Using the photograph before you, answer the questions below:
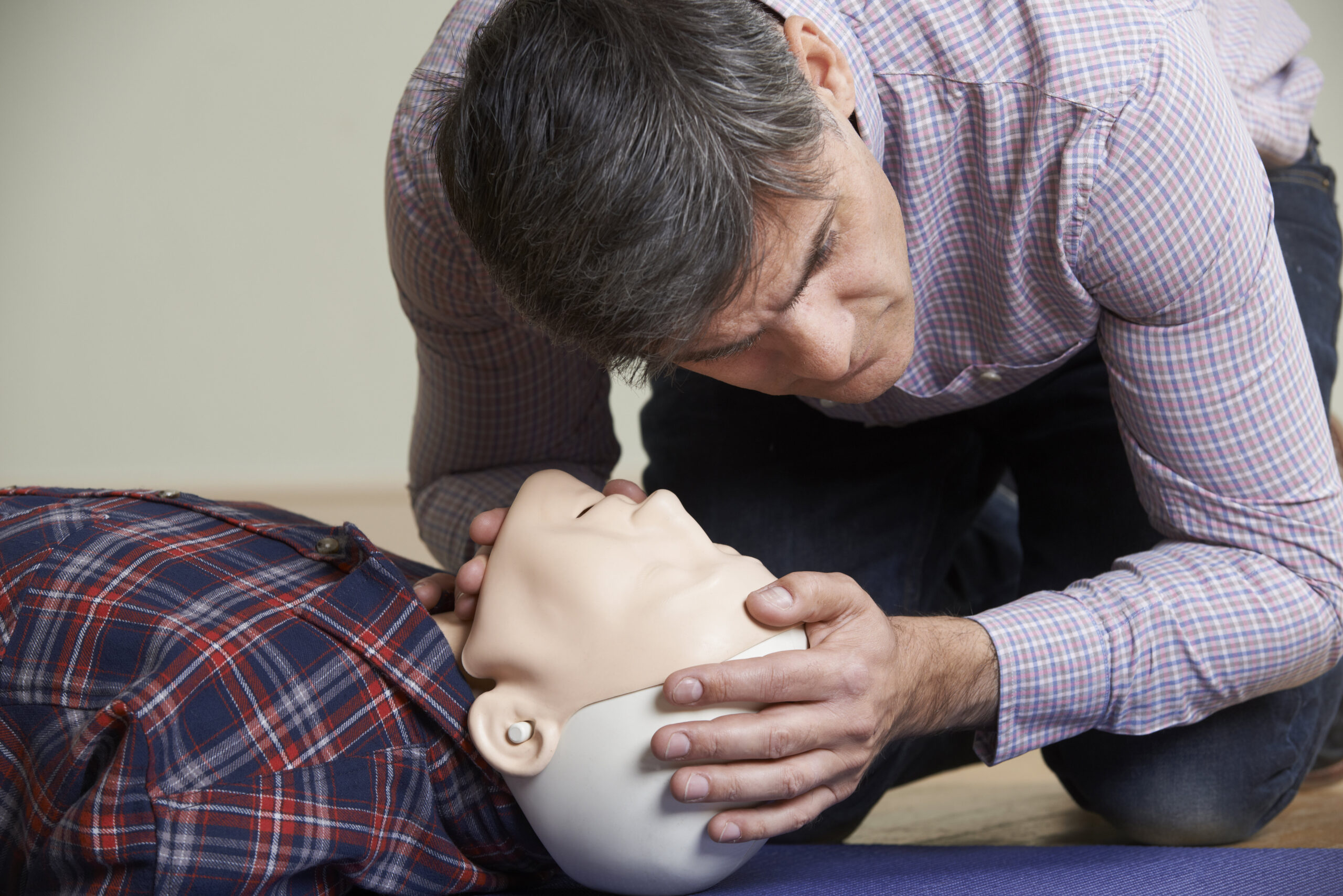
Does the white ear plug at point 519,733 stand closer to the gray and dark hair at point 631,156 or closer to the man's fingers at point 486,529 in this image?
the man's fingers at point 486,529

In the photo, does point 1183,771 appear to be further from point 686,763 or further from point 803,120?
point 803,120

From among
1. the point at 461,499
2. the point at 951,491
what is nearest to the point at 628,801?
the point at 461,499

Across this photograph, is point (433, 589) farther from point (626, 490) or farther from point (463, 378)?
point (463, 378)

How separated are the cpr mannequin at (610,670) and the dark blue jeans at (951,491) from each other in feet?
1.83

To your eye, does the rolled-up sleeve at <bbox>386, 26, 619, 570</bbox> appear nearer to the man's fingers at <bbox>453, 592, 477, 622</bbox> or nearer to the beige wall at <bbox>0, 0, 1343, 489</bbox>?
the man's fingers at <bbox>453, 592, 477, 622</bbox>

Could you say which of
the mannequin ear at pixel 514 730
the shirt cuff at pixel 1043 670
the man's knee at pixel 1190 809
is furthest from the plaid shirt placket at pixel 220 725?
the man's knee at pixel 1190 809

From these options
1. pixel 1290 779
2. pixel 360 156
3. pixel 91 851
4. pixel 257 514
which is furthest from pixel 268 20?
pixel 1290 779

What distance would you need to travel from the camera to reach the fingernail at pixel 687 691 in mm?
811

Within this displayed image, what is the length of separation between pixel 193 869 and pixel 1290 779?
1281 millimetres

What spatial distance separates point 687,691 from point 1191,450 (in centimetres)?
65

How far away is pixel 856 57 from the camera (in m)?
1.08

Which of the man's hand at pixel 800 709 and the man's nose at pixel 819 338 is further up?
the man's nose at pixel 819 338

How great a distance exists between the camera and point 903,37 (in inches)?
43.6

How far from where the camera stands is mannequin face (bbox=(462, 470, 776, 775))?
0.86 meters
